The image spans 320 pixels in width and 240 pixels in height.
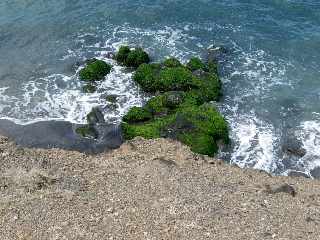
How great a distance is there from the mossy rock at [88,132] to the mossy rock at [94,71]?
6.61m

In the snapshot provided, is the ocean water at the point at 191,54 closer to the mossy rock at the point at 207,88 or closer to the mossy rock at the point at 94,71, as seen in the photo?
the mossy rock at the point at 94,71

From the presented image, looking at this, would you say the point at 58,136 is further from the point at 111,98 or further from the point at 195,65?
the point at 195,65

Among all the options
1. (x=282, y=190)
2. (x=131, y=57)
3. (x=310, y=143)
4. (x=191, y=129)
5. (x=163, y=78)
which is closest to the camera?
(x=282, y=190)

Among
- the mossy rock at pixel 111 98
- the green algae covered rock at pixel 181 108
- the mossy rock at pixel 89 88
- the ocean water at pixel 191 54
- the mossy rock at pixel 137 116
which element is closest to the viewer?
the green algae covered rock at pixel 181 108

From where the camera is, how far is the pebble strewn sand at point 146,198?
29.2 metres

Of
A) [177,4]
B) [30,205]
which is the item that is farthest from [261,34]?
[30,205]

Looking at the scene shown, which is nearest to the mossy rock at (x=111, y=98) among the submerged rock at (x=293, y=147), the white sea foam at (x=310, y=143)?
the submerged rock at (x=293, y=147)

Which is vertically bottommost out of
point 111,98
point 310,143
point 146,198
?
point 310,143

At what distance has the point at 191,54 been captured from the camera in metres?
49.0

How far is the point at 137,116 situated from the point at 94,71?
7.07m

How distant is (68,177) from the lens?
33062 millimetres

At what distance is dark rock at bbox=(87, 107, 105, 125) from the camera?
41219 mm

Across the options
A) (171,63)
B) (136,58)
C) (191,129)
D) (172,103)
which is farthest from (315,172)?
(136,58)

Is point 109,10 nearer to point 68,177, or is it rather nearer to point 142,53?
point 142,53
